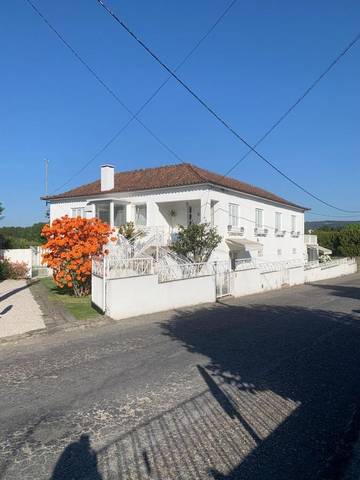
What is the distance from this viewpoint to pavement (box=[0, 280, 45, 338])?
10.7 m

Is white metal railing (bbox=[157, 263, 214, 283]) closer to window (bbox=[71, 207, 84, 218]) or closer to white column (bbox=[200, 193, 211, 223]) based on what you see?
white column (bbox=[200, 193, 211, 223])

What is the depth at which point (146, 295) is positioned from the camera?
13.8 metres

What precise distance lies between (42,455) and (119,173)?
90.6 ft

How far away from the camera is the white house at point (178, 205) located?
77.7 feet

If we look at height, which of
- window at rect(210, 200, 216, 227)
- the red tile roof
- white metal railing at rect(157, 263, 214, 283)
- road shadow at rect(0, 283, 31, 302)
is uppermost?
the red tile roof

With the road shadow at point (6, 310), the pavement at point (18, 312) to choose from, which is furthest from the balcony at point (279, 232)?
the road shadow at point (6, 310)

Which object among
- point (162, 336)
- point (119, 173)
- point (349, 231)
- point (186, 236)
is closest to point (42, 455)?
point (162, 336)

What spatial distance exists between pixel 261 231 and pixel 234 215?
Answer: 3956 mm

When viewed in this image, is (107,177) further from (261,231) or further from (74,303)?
(74,303)

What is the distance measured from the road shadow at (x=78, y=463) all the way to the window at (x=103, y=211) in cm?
2174

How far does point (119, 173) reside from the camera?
3083 centimetres

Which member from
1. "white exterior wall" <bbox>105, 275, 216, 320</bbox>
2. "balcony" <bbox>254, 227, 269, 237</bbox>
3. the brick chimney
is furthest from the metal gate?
the brick chimney

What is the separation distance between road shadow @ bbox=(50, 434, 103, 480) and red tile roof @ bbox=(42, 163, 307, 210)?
18661 mm

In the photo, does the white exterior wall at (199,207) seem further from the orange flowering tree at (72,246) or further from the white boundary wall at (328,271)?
the orange flowering tree at (72,246)
